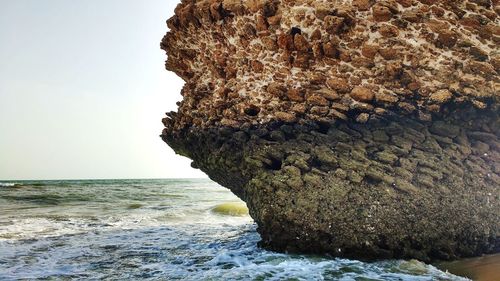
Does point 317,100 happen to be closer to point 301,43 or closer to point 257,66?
point 301,43

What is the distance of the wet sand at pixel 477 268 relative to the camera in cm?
454

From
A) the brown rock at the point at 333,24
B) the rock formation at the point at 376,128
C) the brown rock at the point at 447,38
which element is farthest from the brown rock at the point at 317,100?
the brown rock at the point at 447,38

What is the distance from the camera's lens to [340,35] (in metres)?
5.64

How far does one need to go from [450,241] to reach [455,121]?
1715 mm

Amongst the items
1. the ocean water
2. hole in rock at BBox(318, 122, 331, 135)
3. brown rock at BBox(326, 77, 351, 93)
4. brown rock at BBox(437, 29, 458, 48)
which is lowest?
the ocean water

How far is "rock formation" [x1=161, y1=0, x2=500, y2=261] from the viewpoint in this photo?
207 inches

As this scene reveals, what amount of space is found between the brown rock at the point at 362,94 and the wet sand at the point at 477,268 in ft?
7.93

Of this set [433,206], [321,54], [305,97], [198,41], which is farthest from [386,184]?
[198,41]

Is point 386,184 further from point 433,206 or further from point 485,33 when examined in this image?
point 485,33

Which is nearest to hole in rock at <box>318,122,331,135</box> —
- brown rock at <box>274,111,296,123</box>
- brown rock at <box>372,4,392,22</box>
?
brown rock at <box>274,111,296,123</box>

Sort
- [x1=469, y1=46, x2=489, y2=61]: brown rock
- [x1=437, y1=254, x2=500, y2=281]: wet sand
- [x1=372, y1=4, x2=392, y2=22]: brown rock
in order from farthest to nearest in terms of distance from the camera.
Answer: [x1=372, y1=4, x2=392, y2=22]: brown rock
[x1=469, y1=46, x2=489, y2=61]: brown rock
[x1=437, y1=254, x2=500, y2=281]: wet sand

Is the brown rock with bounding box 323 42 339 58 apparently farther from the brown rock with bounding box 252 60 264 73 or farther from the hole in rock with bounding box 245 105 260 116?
the hole in rock with bounding box 245 105 260 116

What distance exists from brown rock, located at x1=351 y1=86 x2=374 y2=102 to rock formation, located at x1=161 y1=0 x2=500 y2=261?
2cm

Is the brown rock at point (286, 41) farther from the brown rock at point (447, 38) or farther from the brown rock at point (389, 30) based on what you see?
the brown rock at point (447, 38)
